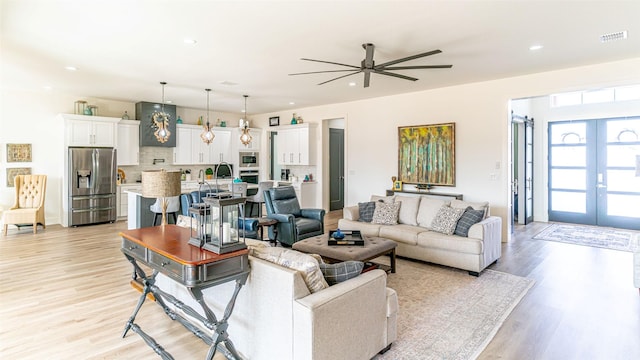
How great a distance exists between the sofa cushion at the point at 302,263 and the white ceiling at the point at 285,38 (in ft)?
7.24

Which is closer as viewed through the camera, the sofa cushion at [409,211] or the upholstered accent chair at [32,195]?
the sofa cushion at [409,211]

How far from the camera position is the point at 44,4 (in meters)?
3.09

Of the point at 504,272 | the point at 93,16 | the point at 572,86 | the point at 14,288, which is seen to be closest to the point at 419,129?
the point at 572,86

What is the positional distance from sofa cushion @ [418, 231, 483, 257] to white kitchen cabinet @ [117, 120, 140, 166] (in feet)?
23.1

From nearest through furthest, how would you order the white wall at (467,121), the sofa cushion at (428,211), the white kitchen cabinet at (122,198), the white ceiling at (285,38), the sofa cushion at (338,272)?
the sofa cushion at (338,272)
the white ceiling at (285,38)
the sofa cushion at (428,211)
the white wall at (467,121)
the white kitchen cabinet at (122,198)

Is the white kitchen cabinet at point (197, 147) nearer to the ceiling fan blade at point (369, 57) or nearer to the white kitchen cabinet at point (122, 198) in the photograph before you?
the white kitchen cabinet at point (122, 198)

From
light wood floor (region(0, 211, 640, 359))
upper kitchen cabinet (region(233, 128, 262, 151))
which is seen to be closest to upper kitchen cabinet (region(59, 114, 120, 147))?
light wood floor (region(0, 211, 640, 359))

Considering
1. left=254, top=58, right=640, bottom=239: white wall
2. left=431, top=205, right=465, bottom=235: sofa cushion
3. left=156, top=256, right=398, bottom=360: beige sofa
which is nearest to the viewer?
left=156, top=256, right=398, bottom=360: beige sofa

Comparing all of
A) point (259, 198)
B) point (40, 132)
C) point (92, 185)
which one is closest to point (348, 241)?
point (259, 198)

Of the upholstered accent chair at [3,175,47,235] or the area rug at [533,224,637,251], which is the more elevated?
the upholstered accent chair at [3,175,47,235]

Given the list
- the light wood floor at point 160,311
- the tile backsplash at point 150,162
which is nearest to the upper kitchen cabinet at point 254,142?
the tile backsplash at point 150,162

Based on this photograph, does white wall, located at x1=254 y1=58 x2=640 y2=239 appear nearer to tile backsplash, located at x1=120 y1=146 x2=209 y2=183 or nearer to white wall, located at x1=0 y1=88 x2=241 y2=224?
tile backsplash, located at x1=120 y1=146 x2=209 y2=183

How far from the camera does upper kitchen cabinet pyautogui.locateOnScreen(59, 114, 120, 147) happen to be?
23.9ft

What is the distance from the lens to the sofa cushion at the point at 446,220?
15.4 feet
